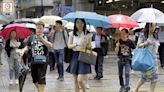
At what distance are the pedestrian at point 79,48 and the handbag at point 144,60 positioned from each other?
1.07m

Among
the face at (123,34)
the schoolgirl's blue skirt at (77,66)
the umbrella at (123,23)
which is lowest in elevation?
the schoolgirl's blue skirt at (77,66)

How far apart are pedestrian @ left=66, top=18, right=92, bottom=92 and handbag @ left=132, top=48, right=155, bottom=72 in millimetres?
1069

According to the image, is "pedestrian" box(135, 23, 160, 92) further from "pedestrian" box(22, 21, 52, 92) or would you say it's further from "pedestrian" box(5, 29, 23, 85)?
"pedestrian" box(5, 29, 23, 85)

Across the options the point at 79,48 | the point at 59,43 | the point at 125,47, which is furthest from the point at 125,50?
the point at 59,43

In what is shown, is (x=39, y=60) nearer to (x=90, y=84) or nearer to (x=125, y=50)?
(x=125, y=50)

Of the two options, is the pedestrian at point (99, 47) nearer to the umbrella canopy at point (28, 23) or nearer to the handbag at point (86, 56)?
the umbrella canopy at point (28, 23)

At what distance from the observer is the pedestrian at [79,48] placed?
376 inches

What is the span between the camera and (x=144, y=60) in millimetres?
10062

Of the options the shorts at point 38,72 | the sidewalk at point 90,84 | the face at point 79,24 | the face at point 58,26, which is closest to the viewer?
the face at point 79,24

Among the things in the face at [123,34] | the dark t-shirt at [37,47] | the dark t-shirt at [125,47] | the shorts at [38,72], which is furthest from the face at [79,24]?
the dark t-shirt at [125,47]

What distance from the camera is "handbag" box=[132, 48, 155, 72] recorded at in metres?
10.0

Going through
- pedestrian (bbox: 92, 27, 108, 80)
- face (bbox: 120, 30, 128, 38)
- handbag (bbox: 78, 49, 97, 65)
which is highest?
face (bbox: 120, 30, 128, 38)

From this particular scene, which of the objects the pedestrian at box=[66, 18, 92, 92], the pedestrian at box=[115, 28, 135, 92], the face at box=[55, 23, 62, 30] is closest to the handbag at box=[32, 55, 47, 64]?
the pedestrian at box=[66, 18, 92, 92]

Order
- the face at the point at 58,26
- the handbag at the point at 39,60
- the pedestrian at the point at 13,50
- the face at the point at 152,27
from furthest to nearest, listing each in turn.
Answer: the face at the point at 58,26 < the pedestrian at the point at 13,50 < the face at the point at 152,27 < the handbag at the point at 39,60
